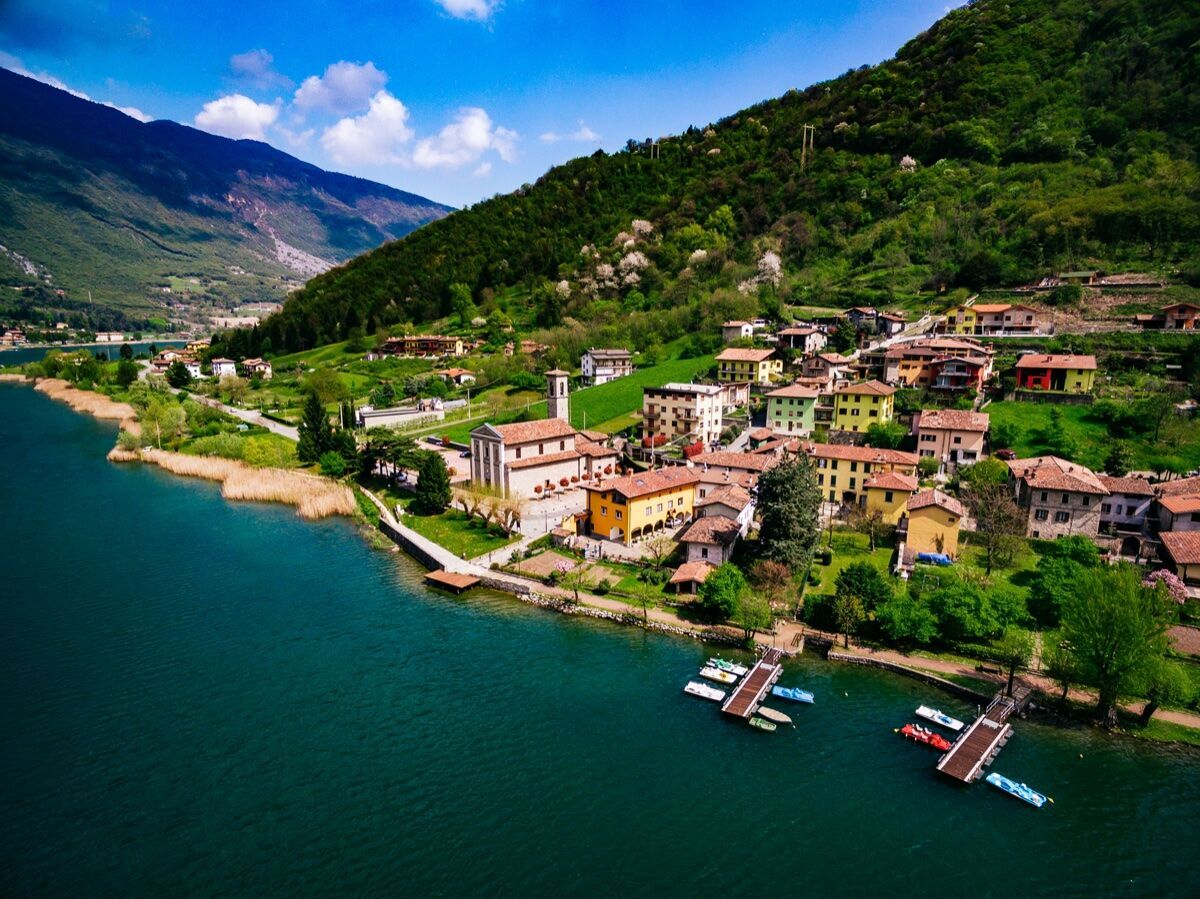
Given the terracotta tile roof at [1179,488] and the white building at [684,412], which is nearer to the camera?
the terracotta tile roof at [1179,488]

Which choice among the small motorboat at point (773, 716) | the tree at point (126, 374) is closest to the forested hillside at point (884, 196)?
the tree at point (126, 374)

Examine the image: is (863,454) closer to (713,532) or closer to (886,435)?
(886,435)

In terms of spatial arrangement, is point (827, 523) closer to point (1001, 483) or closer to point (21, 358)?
point (1001, 483)

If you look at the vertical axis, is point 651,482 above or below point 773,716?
above

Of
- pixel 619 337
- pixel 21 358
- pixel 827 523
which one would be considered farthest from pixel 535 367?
pixel 21 358

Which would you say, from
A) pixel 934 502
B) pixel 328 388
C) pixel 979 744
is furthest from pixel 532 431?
pixel 328 388

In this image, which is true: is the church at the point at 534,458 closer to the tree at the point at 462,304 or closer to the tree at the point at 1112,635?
the tree at the point at 1112,635
